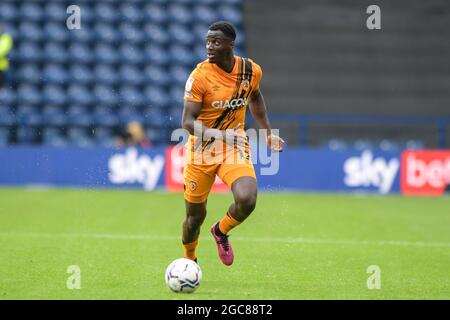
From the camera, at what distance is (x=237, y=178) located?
26.6 ft

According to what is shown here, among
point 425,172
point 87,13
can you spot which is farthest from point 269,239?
point 87,13

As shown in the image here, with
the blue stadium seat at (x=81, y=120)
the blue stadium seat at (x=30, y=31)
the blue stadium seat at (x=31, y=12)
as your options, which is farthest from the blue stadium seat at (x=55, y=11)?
the blue stadium seat at (x=81, y=120)

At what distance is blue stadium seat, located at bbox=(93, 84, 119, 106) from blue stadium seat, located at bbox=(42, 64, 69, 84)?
933mm

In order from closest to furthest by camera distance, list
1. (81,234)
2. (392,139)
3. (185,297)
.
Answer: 1. (185,297)
2. (81,234)
3. (392,139)

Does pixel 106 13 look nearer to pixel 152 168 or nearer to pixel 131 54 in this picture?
pixel 131 54

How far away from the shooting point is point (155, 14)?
933 inches

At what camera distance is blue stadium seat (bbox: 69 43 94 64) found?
23.0 m

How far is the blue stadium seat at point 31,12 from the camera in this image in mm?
23562

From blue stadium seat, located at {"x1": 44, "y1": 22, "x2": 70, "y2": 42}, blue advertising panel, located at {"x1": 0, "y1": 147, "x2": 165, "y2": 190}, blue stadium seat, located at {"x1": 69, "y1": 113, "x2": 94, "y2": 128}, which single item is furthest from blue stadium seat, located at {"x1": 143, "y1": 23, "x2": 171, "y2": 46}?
blue advertising panel, located at {"x1": 0, "y1": 147, "x2": 165, "y2": 190}

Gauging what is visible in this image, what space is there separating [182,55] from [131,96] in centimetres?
199

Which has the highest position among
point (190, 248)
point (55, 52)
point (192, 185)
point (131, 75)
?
point (55, 52)
